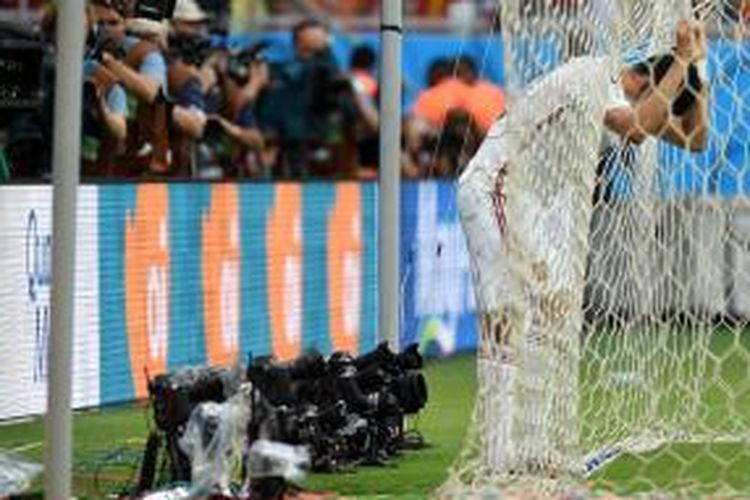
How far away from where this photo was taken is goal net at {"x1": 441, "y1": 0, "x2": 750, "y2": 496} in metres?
9.41

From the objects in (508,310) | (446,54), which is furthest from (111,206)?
(446,54)

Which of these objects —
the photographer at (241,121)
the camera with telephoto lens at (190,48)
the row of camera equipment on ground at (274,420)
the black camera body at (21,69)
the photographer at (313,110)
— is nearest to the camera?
the row of camera equipment on ground at (274,420)

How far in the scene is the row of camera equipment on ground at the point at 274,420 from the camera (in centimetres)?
873

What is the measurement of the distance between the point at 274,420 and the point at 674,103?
6.74 feet

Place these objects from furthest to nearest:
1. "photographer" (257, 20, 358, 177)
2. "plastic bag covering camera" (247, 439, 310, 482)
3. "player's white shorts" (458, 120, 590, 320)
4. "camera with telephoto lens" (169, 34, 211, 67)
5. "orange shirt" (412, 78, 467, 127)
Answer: "orange shirt" (412, 78, 467, 127) → "photographer" (257, 20, 358, 177) → "camera with telephoto lens" (169, 34, 211, 67) → "player's white shorts" (458, 120, 590, 320) → "plastic bag covering camera" (247, 439, 310, 482)

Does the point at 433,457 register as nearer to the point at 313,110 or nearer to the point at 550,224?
the point at 550,224

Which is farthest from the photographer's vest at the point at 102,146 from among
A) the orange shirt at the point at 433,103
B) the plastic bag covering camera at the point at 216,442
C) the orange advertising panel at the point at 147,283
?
the orange shirt at the point at 433,103

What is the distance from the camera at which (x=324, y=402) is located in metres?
10.2

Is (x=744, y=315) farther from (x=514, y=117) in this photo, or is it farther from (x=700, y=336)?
(x=514, y=117)

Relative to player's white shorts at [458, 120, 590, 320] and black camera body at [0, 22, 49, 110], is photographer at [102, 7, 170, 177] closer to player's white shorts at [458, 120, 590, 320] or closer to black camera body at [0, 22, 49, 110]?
black camera body at [0, 22, 49, 110]

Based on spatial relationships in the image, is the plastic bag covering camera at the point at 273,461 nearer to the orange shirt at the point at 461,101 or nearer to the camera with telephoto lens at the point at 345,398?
the camera with telephoto lens at the point at 345,398

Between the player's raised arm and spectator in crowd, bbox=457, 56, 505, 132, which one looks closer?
the player's raised arm

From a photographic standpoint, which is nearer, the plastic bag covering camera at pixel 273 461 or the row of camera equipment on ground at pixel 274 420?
the plastic bag covering camera at pixel 273 461

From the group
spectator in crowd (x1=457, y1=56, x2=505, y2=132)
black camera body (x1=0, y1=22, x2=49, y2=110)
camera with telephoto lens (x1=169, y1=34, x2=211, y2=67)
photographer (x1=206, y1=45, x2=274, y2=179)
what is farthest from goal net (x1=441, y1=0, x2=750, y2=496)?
spectator in crowd (x1=457, y1=56, x2=505, y2=132)
